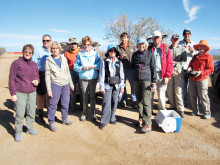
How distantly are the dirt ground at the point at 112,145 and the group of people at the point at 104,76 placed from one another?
211 mm

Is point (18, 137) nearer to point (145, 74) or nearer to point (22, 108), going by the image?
point (22, 108)

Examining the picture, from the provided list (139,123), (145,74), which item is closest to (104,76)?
(145,74)

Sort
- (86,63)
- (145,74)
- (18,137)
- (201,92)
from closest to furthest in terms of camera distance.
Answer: (18,137) < (145,74) < (86,63) < (201,92)

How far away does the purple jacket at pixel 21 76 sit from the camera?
3062 mm

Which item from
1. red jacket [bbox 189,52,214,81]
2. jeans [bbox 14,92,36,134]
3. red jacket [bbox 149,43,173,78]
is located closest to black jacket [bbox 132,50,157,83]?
red jacket [bbox 149,43,173,78]

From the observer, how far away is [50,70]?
354 centimetres

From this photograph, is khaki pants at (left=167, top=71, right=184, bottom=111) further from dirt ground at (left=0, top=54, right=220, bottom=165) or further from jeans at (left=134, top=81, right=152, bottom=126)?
jeans at (left=134, top=81, right=152, bottom=126)

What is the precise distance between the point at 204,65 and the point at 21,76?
427 cm

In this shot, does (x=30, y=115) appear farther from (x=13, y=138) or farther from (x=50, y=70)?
(x=50, y=70)

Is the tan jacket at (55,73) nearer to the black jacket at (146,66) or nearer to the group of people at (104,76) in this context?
the group of people at (104,76)

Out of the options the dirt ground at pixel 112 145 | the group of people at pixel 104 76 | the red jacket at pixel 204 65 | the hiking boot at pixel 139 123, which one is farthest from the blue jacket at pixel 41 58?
the red jacket at pixel 204 65

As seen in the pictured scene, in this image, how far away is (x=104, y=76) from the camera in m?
3.69

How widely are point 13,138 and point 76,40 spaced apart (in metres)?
2.83

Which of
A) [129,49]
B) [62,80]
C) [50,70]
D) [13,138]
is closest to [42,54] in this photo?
[50,70]
